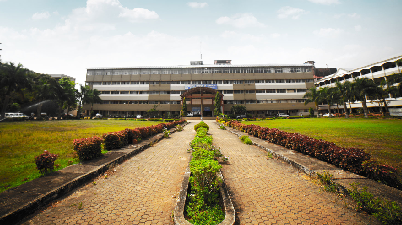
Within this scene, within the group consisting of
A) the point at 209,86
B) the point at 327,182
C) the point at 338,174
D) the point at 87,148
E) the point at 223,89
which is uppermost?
the point at 209,86

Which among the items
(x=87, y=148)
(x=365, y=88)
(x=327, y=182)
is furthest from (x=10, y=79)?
(x=365, y=88)

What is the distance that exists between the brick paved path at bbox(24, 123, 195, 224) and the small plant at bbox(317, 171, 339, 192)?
352cm

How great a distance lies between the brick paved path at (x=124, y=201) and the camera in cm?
300

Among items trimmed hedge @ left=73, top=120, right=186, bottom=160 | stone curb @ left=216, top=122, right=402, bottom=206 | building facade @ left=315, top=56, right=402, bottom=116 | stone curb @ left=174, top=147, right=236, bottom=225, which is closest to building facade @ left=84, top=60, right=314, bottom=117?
building facade @ left=315, top=56, right=402, bottom=116

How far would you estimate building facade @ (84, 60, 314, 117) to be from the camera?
166 ft

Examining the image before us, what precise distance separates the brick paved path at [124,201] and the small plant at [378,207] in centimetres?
334

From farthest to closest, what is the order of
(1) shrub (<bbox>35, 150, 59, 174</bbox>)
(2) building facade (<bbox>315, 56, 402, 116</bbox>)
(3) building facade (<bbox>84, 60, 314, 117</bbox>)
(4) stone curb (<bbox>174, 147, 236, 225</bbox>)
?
1. (3) building facade (<bbox>84, 60, 314, 117</bbox>)
2. (2) building facade (<bbox>315, 56, 402, 116</bbox>)
3. (1) shrub (<bbox>35, 150, 59, 174</bbox>)
4. (4) stone curb (<bbox>174, 147, 236, 225</bbox>)

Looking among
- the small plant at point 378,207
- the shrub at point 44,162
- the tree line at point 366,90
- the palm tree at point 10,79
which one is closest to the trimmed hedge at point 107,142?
the shrub at point 44,162

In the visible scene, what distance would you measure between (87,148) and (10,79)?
1618 inches

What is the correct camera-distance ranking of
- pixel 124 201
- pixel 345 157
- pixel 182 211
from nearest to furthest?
pixel 182 211, pixel 124 201, pixel 345 157

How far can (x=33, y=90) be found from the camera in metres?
39.7

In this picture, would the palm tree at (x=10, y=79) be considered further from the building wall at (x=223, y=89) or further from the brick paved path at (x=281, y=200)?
the brick paved path at (x=281, y=200)

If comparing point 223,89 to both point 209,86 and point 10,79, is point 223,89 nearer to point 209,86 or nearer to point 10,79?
point 209,86

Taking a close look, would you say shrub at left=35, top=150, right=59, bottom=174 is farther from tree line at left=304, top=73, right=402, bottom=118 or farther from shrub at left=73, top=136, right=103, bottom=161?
tree line at left=304, top=73, right=402, bottom=118
